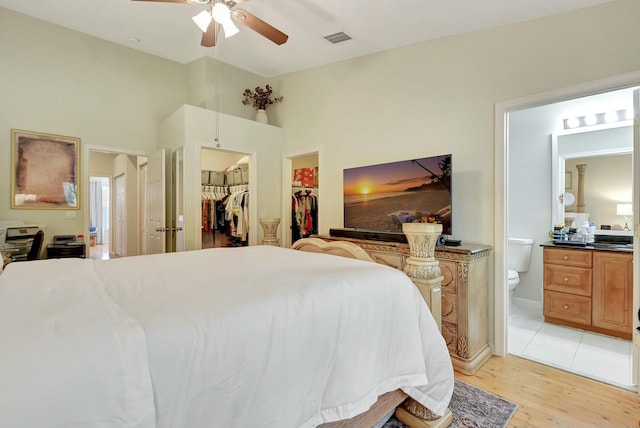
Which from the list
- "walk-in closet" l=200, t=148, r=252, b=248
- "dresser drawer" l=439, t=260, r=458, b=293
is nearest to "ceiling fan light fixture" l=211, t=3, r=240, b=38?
"walk-in closet" l=200, t=148, r=252, b=248

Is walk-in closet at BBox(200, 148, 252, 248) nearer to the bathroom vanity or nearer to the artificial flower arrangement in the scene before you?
the artificial flower arrangement

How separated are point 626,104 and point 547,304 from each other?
7.29 ft

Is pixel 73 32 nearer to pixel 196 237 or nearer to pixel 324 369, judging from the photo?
pixel 196 237

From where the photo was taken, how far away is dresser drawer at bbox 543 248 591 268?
118 inches

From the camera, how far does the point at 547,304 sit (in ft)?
10.7

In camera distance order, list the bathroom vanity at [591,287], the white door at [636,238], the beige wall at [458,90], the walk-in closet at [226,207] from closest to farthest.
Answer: the white door at [636,238] < the beige wall at [458,90] < the bathroom vanity at [591,287] < the walk-in closet at [226,207]

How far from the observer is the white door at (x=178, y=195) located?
12.0 feet

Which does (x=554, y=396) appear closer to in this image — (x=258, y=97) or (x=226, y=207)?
(x=226, y=207)

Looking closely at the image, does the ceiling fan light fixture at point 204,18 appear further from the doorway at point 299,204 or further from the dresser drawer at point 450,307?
the dresser drawer at point 450,307

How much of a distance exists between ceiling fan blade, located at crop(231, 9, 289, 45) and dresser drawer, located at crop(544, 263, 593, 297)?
3468 millimetres

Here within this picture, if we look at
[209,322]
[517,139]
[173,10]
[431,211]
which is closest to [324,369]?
[209,322]

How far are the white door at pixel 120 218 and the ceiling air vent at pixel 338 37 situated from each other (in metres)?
5.31

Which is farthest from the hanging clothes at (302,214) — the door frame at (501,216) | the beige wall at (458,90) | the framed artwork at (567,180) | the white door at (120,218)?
the white door at (120,218)

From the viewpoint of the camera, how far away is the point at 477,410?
6.13 ft
